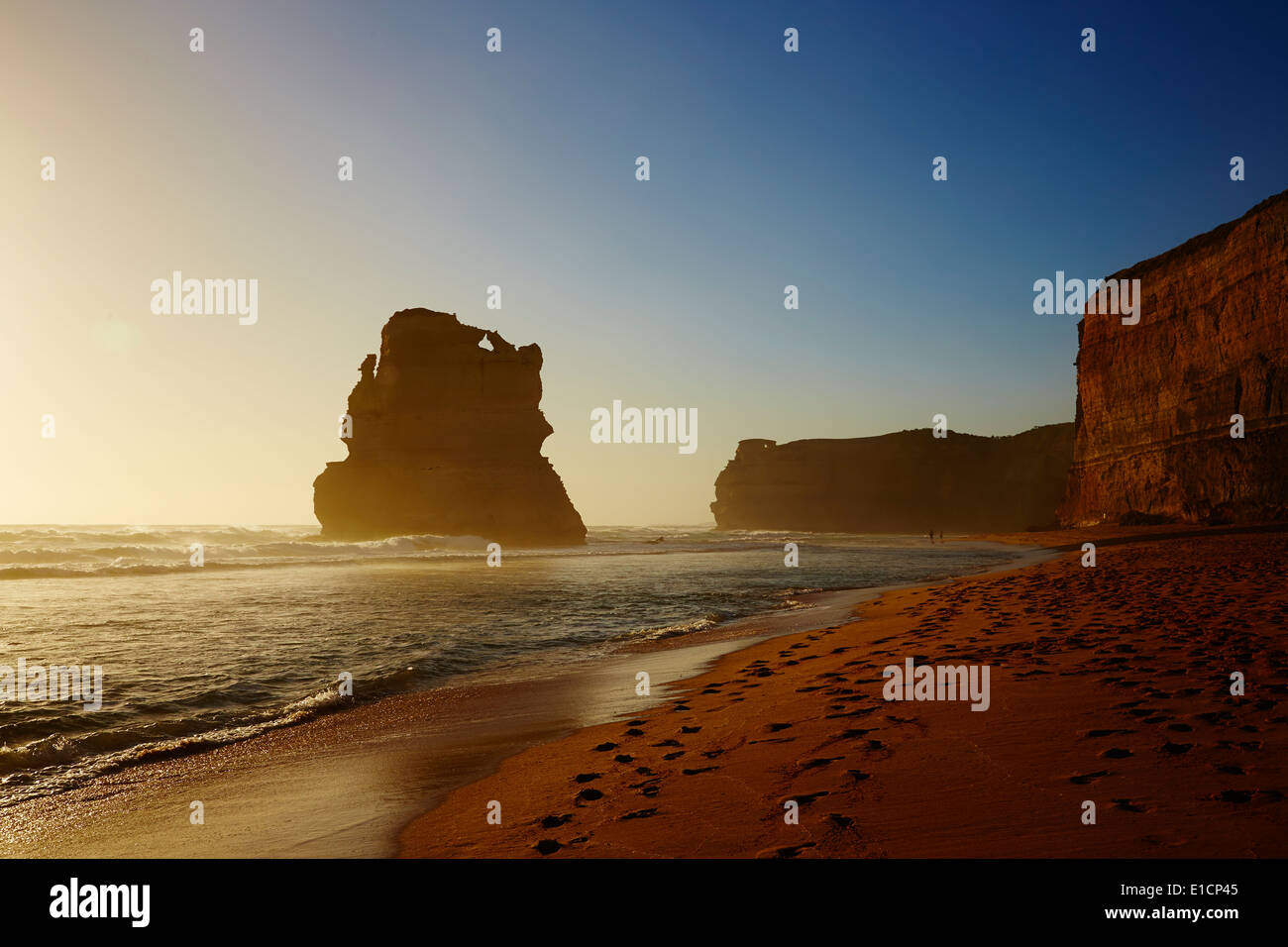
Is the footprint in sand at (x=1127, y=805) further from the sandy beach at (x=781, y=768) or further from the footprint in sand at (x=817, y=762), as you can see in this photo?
the footprint in sand at (x=817, y=762)

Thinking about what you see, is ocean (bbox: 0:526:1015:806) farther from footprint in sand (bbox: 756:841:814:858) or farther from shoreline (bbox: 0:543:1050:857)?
footprint in sand (bbox: 756:841:814:858)

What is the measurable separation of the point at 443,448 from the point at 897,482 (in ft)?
305

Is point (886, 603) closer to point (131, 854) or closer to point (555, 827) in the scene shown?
point (555, 827)

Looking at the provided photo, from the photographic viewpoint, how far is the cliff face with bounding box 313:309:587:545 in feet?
208

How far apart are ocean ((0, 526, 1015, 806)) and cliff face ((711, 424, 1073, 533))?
101650mm

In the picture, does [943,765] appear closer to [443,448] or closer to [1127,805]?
[1127,805]

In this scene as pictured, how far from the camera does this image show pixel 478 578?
2606 centimetres

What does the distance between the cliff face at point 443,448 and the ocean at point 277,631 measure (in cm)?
3245

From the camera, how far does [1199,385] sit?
36.1 m

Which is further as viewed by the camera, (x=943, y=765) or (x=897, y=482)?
(x=897, y=482)

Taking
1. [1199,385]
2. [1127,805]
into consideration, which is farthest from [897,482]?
[1127,805]

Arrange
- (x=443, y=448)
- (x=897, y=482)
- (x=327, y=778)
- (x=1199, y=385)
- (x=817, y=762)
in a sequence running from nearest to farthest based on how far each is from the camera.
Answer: (x=817, y=762) < (x=327, y=778) < (x=1199, y=385) < (x=443, y=448) < (x=897, y=482)

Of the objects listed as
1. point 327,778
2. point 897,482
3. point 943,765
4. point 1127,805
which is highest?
point 897,482
